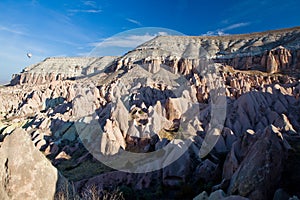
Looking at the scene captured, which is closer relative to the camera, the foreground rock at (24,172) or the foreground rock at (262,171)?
the foreground rock at (24,172)

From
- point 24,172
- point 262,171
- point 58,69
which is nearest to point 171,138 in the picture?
point 262,171

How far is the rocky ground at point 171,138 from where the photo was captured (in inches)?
356

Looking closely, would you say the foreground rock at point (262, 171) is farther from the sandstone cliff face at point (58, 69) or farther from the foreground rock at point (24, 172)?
the sandstone cliff face at point (58, 69)

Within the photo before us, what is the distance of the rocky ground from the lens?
9.05 m

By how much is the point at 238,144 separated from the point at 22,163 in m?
10.8

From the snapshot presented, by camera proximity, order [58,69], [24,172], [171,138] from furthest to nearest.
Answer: [58,69]
[171,138]
[24,172]

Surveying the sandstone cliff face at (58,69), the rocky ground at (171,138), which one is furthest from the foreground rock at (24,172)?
the sandstone cliff face at (58,69)

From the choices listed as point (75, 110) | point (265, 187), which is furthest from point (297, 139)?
point (75, 110)

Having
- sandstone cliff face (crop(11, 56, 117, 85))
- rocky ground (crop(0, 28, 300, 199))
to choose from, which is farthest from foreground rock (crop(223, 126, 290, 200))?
sandstone cliff face (crop(11, 56, 117, 85))

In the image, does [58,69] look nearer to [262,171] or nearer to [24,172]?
[24,172]

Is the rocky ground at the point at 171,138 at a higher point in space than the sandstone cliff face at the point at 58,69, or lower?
lower

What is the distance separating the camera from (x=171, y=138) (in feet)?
83.4

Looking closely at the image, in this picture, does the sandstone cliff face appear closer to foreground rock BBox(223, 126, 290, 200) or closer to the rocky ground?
the rocky ground

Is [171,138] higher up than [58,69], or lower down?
lower down
